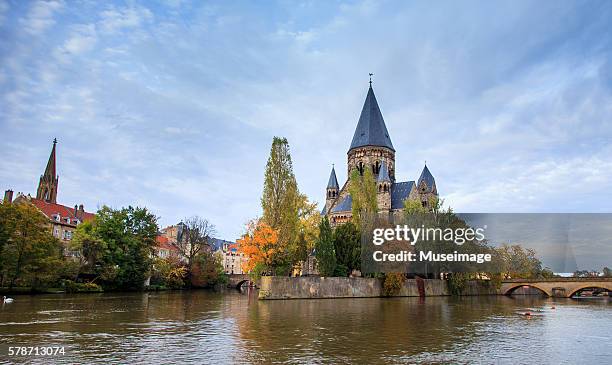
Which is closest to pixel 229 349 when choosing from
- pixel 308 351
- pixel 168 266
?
pixel 308 351

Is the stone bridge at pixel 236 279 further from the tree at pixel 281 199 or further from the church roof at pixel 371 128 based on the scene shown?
the tree at pixel 281 199

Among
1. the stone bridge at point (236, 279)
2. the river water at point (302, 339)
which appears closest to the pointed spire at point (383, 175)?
the stone bridge at point (236, 279)

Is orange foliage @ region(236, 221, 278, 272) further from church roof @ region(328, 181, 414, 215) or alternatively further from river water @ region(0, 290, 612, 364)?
church roof @ region(328, 181, 414, 215)

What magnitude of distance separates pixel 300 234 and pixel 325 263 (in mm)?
4368

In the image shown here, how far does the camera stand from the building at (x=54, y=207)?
72312 millimetres

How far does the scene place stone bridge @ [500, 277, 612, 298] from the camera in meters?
68.9

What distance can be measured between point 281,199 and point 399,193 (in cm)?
4896

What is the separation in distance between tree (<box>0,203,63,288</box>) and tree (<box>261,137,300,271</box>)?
2316 centimetres

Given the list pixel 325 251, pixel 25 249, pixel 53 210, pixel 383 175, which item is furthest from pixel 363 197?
pixel 53 210

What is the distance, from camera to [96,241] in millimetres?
58094

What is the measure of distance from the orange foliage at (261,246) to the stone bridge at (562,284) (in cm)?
4597

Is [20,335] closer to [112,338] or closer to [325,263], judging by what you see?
[112,338]

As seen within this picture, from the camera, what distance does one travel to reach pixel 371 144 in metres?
101

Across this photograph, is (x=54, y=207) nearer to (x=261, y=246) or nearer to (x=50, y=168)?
(x=50, y=168)
